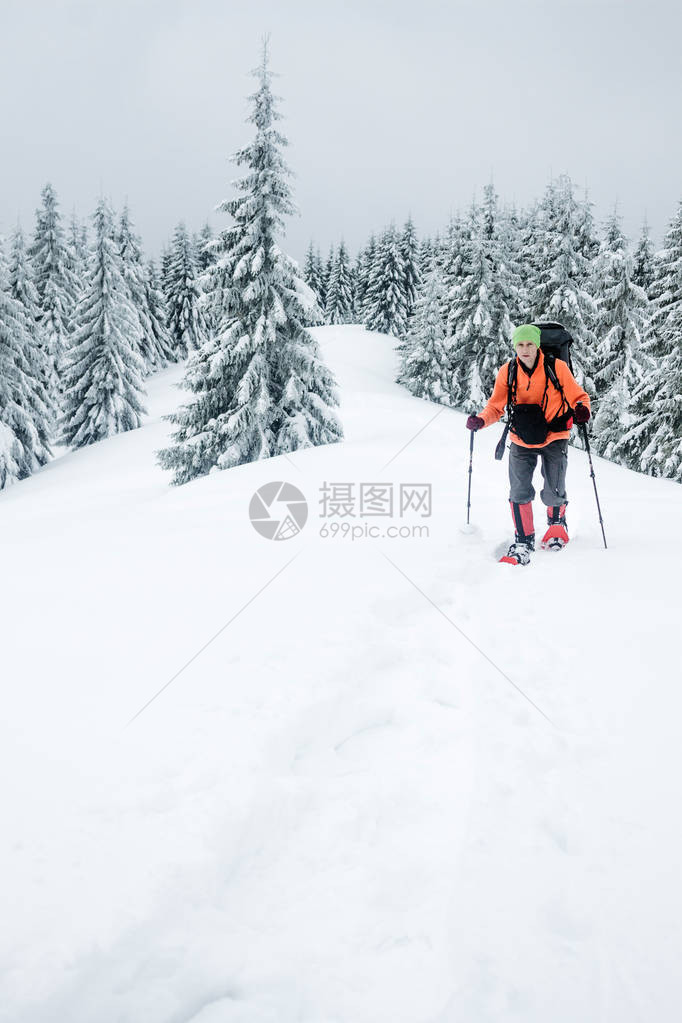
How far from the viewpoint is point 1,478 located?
68.9 feet

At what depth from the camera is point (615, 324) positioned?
973 inches

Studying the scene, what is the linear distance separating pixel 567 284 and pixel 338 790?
2562cm

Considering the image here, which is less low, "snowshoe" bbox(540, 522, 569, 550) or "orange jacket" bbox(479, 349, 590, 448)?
"orange jacket" bbox(479, 349, 590, 448)

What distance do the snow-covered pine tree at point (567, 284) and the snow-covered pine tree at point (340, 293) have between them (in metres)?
42.7

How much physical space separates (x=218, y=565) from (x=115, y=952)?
132 inches

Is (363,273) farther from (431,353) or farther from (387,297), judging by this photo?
(431,353)

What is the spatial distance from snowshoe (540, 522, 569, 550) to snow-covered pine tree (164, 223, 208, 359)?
4275cm

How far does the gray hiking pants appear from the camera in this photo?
5.82 meters

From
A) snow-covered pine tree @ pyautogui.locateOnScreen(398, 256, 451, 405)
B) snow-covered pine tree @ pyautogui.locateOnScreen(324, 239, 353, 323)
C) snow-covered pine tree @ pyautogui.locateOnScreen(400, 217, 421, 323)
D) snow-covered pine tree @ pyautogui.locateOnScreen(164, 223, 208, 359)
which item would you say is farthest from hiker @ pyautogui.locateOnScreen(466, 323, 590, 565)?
snow-covered pine tree @ pyautogui.locateOnScreen(324, 239, 353, 323)

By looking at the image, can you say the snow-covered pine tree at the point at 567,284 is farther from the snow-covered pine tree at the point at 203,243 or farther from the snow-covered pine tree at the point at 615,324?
the snow-covered pine tree at the point at 203,243

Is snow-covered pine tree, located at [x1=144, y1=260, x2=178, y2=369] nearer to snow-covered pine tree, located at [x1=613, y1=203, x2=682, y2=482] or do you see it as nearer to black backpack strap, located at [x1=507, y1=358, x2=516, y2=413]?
snow-covered pine tree, located at [x1=613, y1=203, x2=682, y2=482]

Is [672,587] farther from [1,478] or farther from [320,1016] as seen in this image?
[1,478]

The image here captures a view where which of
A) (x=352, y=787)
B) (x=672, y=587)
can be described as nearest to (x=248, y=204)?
(x=672, y=587)

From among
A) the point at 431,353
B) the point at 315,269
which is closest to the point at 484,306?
the point at 431,353
